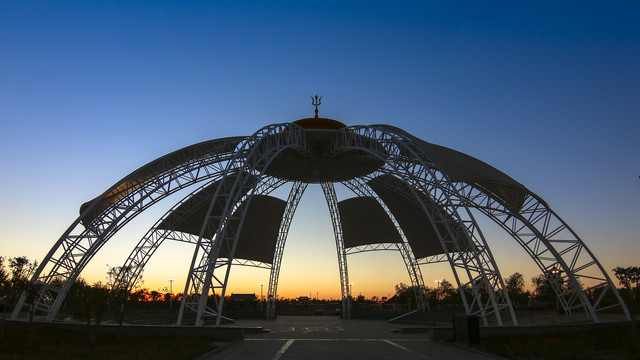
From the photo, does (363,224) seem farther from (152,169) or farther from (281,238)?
(152,169)

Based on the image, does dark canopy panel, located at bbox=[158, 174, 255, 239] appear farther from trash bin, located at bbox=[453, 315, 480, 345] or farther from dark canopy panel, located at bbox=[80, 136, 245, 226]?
trash bin, located at bbox=[453, 315, 480, 345]

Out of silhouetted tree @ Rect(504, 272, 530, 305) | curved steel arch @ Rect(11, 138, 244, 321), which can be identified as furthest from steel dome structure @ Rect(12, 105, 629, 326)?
silhouetted tree @ Rect(504, 272, 530, 305)

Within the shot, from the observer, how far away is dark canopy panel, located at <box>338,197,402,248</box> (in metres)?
50.2

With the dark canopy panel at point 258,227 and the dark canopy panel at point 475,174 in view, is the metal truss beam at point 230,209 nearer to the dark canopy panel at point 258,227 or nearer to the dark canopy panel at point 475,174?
the dark canopy panel at point 475,174

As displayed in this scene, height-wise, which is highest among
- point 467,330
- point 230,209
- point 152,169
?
point 152,169

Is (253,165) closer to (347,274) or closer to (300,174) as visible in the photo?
(300,174)

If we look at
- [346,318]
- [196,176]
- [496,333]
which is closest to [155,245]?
[196,176]

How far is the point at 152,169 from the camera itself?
34.0m

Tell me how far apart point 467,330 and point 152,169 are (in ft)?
80.9

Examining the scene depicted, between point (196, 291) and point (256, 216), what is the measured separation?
22635 millimetres

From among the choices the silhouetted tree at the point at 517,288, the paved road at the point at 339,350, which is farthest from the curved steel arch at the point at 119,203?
the silhouetted tree at the point at 517,288

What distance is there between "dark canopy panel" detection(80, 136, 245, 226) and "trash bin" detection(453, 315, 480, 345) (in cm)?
2044

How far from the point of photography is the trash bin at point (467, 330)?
20.3 metres

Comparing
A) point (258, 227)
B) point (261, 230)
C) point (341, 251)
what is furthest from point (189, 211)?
point (341, 251)
